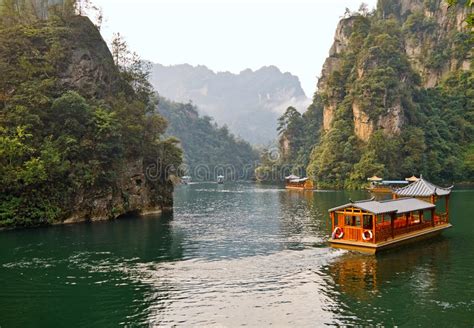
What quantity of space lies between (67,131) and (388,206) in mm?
36047

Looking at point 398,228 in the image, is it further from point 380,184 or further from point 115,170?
point 380,184

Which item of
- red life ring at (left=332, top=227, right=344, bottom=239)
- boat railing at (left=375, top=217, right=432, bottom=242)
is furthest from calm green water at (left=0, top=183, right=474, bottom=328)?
boat railing at (left=375, top=217, right=432, bottom=242)

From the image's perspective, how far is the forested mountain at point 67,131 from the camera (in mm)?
45906

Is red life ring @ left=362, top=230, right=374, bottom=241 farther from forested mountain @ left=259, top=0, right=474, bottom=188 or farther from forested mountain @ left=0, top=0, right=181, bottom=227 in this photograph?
forested mountain @ left=259, top=0, right=474, bottom=188

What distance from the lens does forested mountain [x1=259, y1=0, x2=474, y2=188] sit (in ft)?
351

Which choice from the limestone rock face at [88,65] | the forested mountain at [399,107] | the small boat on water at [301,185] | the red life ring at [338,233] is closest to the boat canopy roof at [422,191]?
the red life ring at [338,233]

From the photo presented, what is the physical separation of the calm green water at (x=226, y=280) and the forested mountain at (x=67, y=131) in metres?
5.96

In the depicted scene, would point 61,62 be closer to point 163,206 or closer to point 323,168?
point 163,206

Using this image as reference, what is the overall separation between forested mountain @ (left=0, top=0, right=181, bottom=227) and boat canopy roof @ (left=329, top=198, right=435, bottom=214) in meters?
30.4

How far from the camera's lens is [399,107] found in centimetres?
11131

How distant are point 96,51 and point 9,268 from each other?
3947 cm

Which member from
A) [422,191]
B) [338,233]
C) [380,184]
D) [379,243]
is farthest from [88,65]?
[380,184]

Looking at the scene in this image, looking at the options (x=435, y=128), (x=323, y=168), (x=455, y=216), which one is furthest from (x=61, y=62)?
(x=435, y=128)

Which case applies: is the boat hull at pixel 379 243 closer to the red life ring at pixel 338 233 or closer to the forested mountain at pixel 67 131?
the red life ring at pixel 338 233
